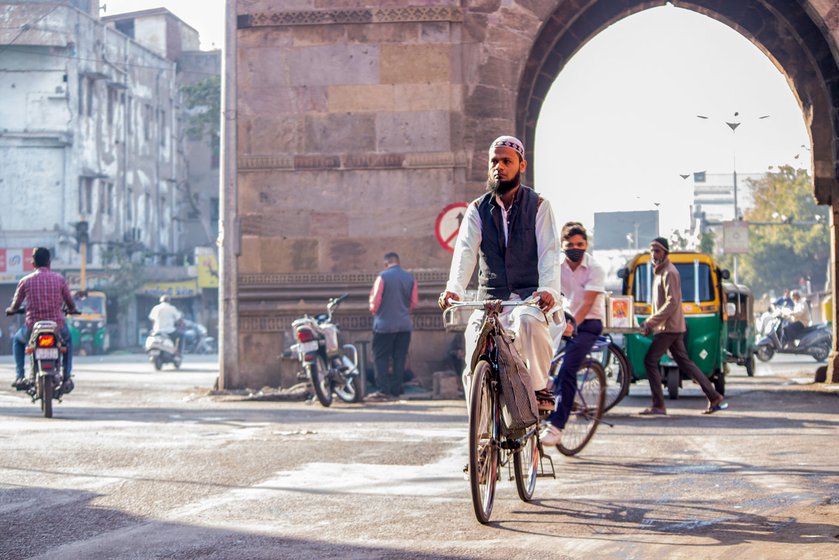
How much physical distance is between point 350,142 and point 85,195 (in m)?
35.6

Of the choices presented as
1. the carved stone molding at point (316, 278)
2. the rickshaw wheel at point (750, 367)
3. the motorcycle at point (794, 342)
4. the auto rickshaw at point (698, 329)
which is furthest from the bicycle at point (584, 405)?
the motorcycle at point (794, 342)

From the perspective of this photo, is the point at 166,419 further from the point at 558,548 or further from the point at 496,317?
the point at 558,548

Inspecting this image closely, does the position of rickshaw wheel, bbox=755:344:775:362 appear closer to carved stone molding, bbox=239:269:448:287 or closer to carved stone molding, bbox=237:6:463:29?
carved stone molding, bbox=239:269:448:287

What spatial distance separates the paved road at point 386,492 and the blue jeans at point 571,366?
0.32 m

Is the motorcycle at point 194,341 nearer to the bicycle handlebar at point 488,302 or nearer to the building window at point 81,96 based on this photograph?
the building window at point 81,96

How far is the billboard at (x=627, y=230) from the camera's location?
268 feet

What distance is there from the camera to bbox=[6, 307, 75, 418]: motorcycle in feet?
45.0

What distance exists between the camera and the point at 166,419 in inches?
529

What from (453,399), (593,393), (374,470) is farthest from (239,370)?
(374,470)

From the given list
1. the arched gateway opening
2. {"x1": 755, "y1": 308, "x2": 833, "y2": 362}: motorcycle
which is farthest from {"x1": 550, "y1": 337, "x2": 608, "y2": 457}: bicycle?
{"x1": 755, "y1": 308, "x2": 833, "y2": 362}: motorcycle

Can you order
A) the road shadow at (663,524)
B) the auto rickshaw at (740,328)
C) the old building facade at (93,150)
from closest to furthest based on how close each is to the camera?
the road shadow at (663,524) → the auto rickshaw at (740,328) → the old building facade at (93,150)

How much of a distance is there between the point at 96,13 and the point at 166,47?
7.84m

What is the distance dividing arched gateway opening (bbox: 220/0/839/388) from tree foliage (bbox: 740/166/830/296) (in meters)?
59.1

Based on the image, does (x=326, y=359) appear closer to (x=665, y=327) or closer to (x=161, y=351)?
(x=665, y=327)
